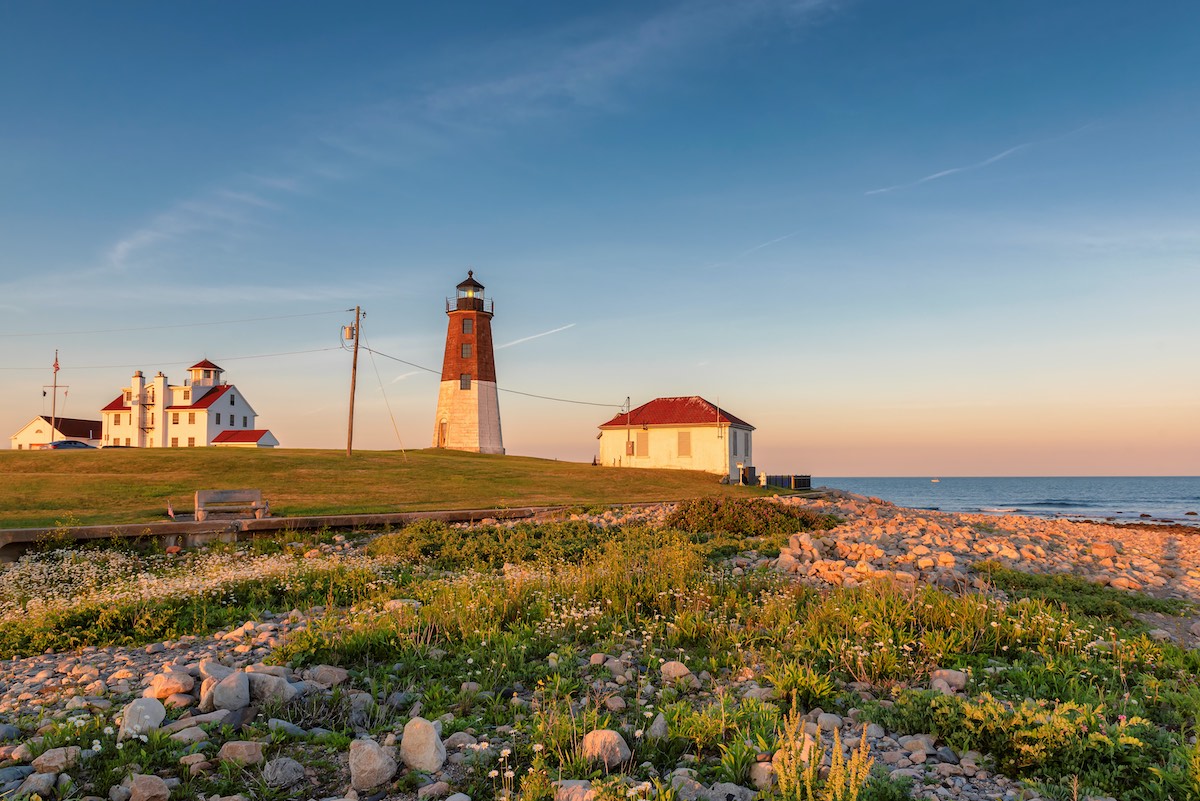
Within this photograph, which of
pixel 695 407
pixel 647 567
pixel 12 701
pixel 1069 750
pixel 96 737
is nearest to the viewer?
pixel 1069 750

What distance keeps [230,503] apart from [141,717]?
1475cm

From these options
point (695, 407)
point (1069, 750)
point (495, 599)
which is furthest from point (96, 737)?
point (695, 407)

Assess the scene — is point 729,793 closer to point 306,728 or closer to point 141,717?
point 306,728

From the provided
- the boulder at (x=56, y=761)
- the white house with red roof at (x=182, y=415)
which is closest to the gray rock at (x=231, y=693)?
the boulder at (x=56, y=761)

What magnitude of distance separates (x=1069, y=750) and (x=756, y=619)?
12.3ft

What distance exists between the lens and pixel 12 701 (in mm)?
6090

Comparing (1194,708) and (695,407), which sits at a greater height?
(695,407)

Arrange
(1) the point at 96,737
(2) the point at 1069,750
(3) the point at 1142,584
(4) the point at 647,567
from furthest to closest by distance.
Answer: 1. (3) the point at 1142,584
2. (4) the point at 647,567
3. (1) the point at 96,737
4. (2) the point at 1069,750

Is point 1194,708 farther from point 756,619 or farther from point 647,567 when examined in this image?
point 647,567

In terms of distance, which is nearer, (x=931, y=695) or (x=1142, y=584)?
(x=931, y=695)

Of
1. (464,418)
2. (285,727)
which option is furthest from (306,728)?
(464,418)

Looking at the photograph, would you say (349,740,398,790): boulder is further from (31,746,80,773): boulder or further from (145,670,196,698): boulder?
(145,670,196,698): boulder

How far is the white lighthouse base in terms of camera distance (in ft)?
169

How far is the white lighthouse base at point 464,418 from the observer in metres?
51.6
